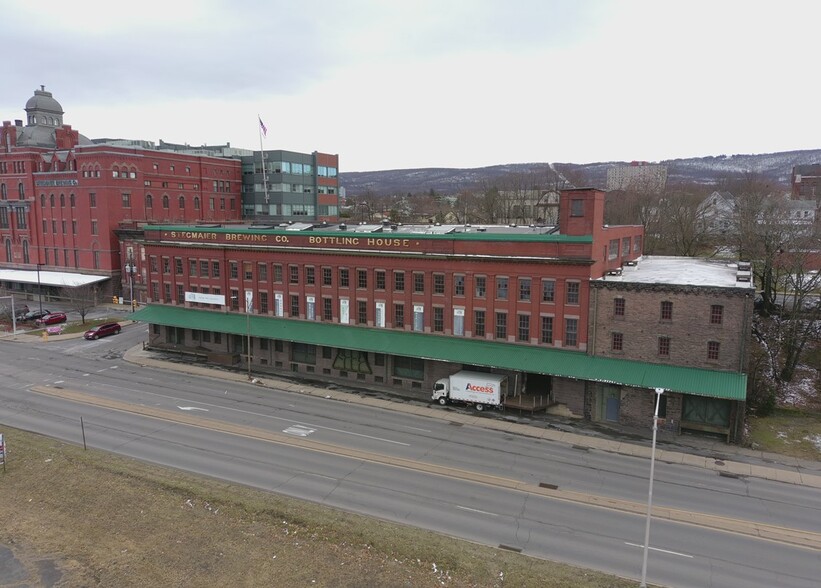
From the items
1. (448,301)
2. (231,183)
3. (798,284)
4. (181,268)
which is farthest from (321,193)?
(798,284)

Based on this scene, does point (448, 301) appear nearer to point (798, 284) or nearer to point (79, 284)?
point (798, 284)

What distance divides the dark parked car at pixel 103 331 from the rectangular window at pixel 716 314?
225 ft

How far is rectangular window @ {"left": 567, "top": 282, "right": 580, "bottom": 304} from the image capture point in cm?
4466

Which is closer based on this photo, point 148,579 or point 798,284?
point 148,579

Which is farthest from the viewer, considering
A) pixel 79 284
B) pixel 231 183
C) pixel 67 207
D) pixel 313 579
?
pixel 231 183

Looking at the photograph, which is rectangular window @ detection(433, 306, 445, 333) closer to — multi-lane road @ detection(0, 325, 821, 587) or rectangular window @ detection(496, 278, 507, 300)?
rectangular window @ detection(496, 278, 507, 300)

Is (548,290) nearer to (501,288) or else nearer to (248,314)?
(501,288)

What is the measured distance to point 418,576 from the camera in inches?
939

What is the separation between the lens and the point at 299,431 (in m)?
41.2

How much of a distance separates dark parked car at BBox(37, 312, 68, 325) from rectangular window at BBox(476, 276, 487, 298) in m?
64.6

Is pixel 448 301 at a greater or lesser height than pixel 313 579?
greater

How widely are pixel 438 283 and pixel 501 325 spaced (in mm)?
6638

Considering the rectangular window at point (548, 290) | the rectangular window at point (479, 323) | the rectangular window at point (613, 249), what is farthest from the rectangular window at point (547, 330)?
the rectangular window at point (613, 249)

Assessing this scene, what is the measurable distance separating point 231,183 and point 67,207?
2940cm
